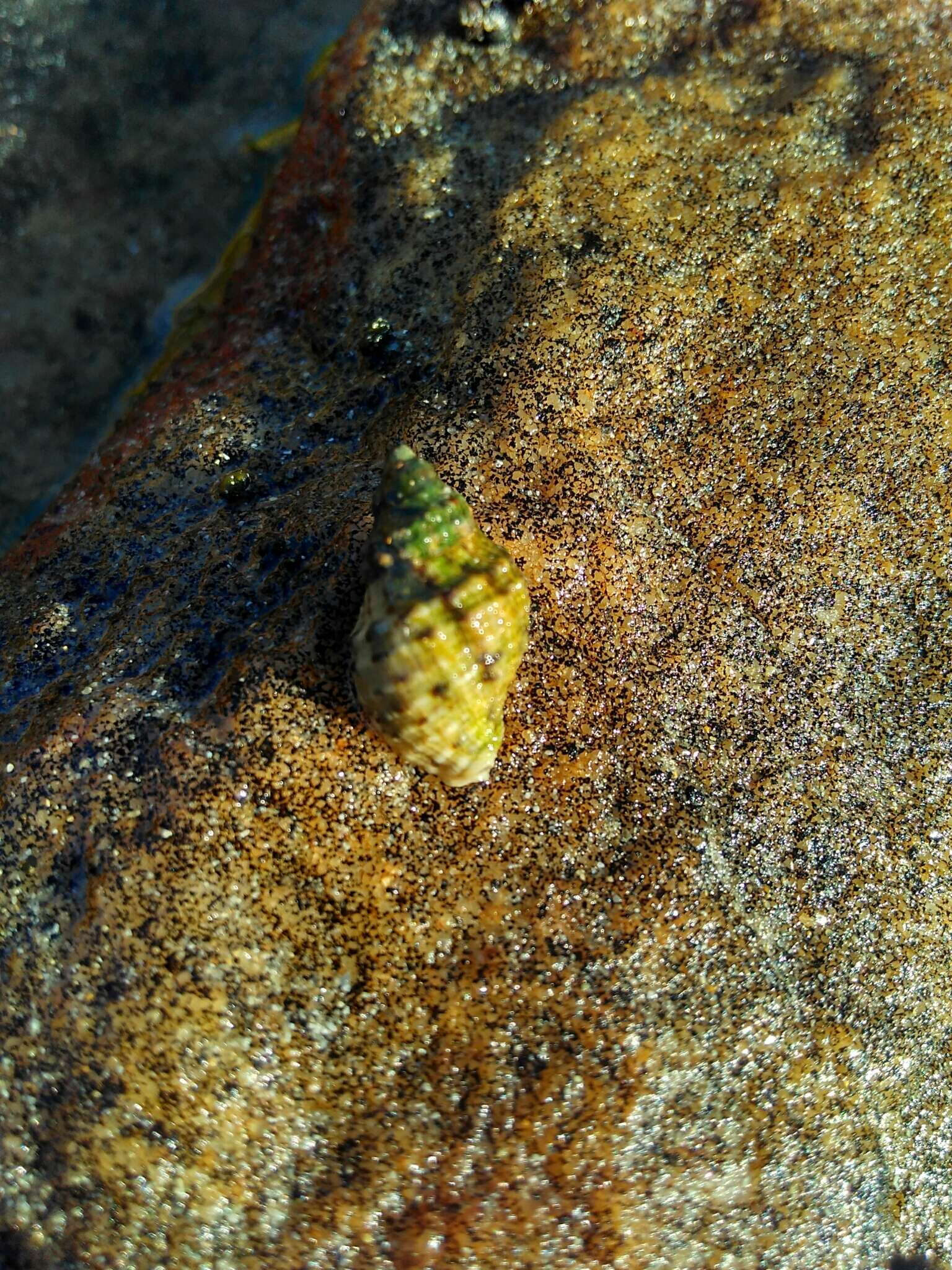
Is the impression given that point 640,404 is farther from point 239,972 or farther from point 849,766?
point 239,972

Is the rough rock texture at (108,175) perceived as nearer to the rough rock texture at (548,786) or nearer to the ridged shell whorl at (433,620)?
the rough rock texture at (548,786)

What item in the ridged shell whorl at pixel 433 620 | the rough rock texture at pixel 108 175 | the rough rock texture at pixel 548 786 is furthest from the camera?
the rough rock texture at pixel 108 175

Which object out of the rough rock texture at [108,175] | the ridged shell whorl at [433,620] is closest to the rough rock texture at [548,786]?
the ridged shell whorl at [433,620]

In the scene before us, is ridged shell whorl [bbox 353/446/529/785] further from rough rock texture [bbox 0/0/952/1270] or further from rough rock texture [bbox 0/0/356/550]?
rough rock texture [bbox 0/0/356/550]

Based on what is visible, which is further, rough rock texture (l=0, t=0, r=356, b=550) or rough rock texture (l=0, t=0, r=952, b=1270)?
rough rock texture (l=0, t=0, r=356, b=550)

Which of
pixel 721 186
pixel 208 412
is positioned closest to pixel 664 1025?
pixel 208 412

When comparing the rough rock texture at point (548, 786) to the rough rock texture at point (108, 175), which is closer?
Result: the rough rock texture at point (548, 786)

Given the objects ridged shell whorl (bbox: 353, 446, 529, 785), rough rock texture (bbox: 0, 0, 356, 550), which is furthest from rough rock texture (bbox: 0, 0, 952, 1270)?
rough rock texture (bbox: 0, 0, 356, 550)
